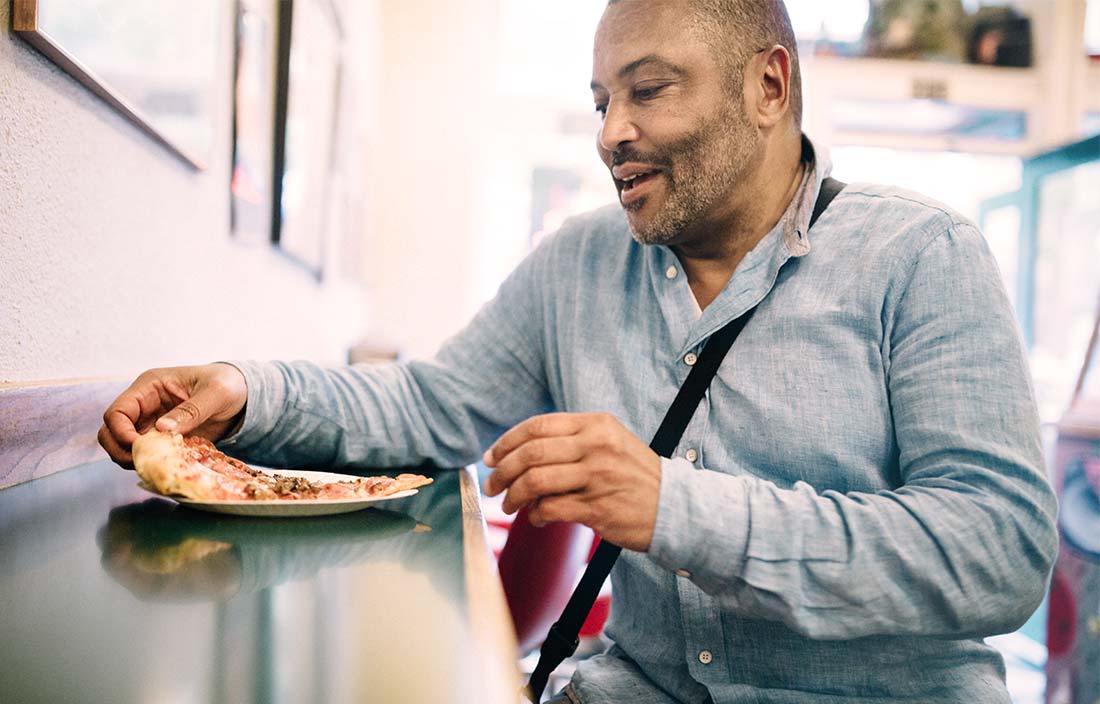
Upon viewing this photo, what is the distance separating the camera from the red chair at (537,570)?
1690 mm

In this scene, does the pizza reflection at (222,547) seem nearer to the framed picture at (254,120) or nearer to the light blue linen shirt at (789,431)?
the light blue linen shirt at (789,431)

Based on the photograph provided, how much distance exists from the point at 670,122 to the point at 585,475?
2.26 ft

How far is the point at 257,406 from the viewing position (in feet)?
3.86

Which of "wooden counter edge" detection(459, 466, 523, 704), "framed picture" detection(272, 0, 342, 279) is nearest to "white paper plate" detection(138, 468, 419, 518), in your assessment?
"wooden counter edge" detection(459, 466, 523, 704)

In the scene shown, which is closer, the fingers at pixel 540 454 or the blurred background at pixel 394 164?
the fingers at pixel 540 454

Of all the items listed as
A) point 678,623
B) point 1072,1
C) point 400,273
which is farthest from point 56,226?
point 1072,1

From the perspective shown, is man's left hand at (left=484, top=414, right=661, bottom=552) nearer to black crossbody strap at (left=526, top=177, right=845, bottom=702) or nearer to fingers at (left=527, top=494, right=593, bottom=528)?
fingers at (left=527, top=494, right=593, bottom=528)

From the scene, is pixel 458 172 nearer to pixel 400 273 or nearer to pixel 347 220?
pixel 400 273

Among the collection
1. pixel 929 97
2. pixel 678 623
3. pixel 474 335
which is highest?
pixel 929 97

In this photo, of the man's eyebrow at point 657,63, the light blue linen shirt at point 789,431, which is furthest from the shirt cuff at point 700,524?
the man's eyebrow at point 657,63

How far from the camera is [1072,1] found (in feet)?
14.3

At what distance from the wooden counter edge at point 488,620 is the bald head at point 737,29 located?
2.64 feet

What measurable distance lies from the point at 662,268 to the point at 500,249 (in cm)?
422

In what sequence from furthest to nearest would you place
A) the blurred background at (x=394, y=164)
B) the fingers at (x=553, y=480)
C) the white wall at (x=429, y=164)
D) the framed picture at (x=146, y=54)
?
the white wall at (x=429, y=164) < the blurred background at (x=394, y=164) < the framed picture at (x=146, y=54) < the fingers at (x=553, y=480)
